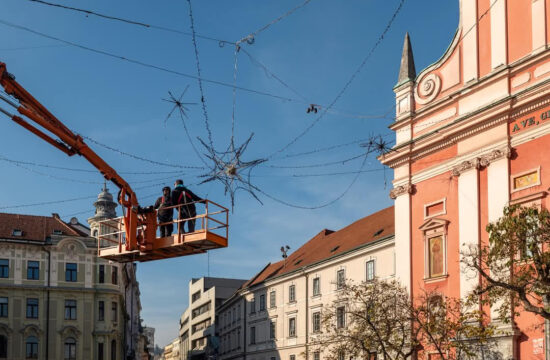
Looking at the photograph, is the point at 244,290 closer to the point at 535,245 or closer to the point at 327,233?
the point at 327,233

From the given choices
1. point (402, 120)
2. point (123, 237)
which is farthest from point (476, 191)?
point (123, 237)

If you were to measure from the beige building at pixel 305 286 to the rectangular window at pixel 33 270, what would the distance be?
18911 millimetres

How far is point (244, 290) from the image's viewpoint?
241 feet

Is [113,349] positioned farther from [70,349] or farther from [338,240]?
[338,240]

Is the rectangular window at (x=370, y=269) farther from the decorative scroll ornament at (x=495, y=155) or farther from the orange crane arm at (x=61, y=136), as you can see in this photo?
the orange crane arm at (x=61, y=136)

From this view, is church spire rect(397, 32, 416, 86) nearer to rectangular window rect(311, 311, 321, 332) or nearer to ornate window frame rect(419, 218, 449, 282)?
ornate window frame rect(419, 218, 449, 282)

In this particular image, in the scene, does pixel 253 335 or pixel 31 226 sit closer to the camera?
pixel 31 226

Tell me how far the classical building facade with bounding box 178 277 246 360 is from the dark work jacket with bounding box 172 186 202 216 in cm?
7401

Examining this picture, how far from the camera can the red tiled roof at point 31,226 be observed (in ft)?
213

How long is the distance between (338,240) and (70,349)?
926 inches

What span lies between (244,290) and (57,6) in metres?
57.8

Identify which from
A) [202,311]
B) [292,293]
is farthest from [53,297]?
[202,311]

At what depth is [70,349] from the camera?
62969mm

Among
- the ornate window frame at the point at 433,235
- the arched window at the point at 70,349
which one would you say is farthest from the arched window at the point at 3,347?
the ornate window frame at the point at 433,235
